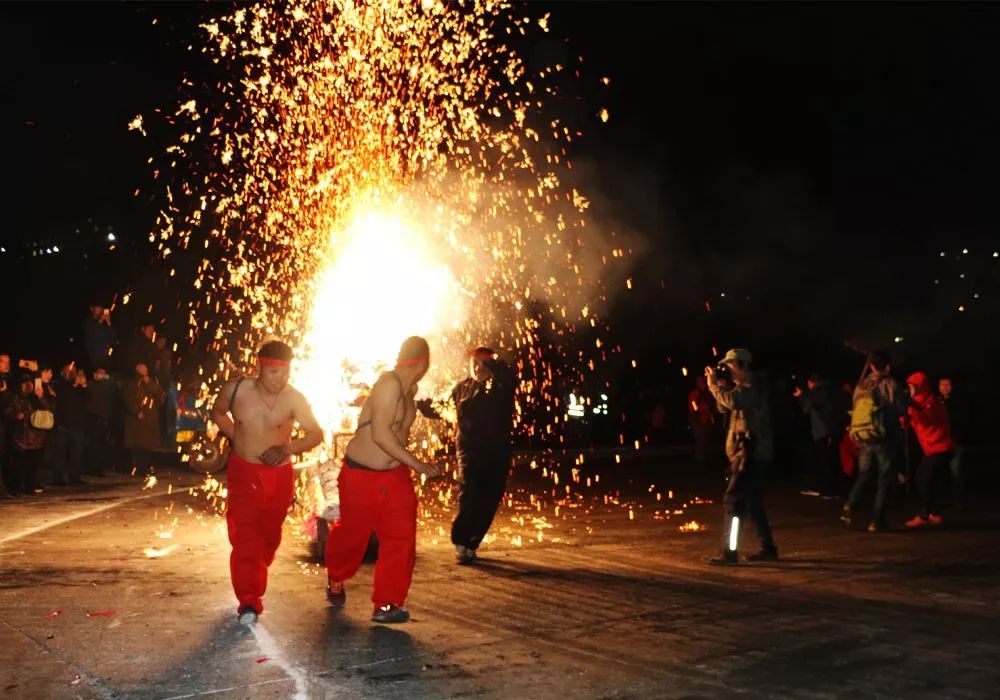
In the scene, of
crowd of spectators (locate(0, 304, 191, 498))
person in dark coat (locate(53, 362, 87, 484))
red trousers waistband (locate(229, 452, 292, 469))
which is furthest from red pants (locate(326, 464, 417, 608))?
person in dark coat (locate(53, 362, 87, 484))

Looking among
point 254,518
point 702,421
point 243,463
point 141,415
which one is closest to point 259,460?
point 243,463

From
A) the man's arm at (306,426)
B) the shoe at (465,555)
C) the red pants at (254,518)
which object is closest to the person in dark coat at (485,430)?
the shoe at (465,555)

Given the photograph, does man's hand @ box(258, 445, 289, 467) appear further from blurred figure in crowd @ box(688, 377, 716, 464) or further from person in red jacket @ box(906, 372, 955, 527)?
blurred figure in crowd @ box(688, 377, 716, 464)

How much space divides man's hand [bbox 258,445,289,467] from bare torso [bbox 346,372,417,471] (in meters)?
0.44

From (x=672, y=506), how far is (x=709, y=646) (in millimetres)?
7928

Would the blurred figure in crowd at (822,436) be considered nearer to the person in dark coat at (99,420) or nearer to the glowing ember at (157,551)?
the glowing ember at (157,551)

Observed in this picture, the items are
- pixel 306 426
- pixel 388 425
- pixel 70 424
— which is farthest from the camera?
pixel 70 424

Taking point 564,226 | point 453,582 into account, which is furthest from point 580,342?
point 453,582

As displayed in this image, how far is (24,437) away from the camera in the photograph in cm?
1525

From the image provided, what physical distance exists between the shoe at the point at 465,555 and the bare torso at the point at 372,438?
91.2 inches

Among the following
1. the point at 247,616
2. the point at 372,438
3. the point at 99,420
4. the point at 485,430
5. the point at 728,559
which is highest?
the point at 99,420

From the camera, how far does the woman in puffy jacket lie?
599 inches

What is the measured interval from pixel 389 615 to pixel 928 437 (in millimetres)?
7930

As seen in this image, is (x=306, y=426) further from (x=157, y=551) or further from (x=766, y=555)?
(x=766, y=555)
